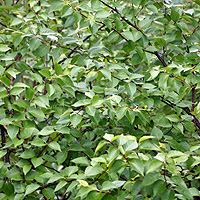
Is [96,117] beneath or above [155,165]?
beneath

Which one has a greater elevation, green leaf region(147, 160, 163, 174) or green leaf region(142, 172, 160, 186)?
green leaf region(147, 160, 163, 174)

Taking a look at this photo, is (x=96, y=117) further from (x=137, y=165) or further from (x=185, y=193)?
(x=185, y=193)

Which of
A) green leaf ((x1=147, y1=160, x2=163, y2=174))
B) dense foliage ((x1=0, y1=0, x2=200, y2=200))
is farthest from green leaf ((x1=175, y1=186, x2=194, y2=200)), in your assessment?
green leaf ((x1=147, y1=160, x2=163, y2=174))

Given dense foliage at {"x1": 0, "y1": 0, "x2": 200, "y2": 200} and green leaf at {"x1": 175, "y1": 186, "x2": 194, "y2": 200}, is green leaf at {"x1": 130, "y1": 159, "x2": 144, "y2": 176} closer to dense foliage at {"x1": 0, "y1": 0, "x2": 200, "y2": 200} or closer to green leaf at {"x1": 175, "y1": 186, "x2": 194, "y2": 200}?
dense foliage at {"x1": 0, "y1": 0, "x2": 200, "y2": 200}

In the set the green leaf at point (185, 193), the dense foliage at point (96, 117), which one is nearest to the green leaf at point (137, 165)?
the dense foliage at point (96, 117)

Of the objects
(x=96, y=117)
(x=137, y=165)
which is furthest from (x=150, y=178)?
(x=96, y=117)

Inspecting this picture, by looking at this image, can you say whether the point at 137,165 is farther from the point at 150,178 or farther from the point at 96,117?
the point at 96,117

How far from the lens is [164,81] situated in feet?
4.38

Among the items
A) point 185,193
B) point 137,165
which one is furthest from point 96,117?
point 185,193

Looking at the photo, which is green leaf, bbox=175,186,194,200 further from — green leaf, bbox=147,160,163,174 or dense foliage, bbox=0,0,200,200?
green leaf, bbox=147,160,163,174

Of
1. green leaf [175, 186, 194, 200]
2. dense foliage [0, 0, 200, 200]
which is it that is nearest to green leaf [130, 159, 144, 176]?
dense foliage [0, 0, 200, 200]

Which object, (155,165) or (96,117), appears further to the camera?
(96,117)

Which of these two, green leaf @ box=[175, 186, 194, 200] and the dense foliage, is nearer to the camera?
green leaf @ box=[175, 186, 194, 200]

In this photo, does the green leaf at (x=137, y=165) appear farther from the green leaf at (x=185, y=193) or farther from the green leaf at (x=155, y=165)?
the green leaf at (x=185, y=193)
